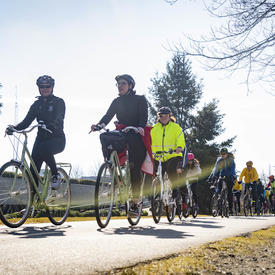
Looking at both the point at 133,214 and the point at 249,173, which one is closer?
the point at 133,214

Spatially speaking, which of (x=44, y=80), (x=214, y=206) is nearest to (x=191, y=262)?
(x=44, y=80)

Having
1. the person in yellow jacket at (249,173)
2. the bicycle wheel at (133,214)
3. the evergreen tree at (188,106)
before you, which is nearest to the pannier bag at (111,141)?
the bicycle wheel at (133,214)

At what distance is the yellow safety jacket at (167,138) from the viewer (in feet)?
26.7

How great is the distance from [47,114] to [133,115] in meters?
1.30

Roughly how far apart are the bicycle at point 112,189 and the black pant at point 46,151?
29.8 inches

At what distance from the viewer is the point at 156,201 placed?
7324 mm

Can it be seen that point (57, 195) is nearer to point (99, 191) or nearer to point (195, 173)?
point (99, 191)

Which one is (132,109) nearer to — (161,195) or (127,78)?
(127,78)

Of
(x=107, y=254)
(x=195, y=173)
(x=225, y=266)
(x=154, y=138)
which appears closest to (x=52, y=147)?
(x=154, y=138)

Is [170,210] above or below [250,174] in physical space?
below

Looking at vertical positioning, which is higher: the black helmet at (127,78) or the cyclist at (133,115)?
the black helmet at (127,78)

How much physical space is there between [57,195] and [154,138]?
2.67 m

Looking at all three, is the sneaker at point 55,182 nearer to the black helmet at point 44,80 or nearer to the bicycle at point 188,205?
the black helmet at point 44,80

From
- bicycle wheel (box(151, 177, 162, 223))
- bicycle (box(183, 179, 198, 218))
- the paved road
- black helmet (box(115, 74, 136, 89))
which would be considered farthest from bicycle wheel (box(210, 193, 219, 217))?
the paved road
